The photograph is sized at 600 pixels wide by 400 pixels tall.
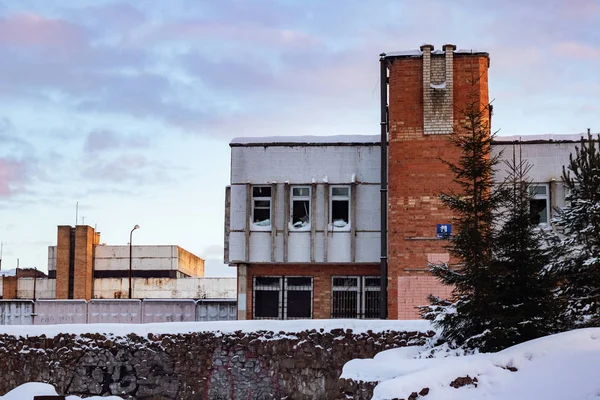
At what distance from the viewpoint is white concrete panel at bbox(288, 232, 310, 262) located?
32125 millimetres

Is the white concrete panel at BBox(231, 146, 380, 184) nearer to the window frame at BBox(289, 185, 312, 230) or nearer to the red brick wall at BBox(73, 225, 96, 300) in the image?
the window frame at BBox(289, 185, 312, 230)

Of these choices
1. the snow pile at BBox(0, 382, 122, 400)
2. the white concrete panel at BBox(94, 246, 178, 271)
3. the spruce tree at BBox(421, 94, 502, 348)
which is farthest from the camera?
the white concrete panel at BBox(94, 246, 178, 271)

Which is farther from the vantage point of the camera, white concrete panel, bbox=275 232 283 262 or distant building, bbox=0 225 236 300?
distant building, bbox=0 225 236 300

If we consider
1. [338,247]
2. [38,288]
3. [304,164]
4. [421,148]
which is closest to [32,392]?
[338,247]

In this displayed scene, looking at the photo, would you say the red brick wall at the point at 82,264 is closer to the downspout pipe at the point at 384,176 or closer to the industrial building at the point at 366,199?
the industrial building at the point at 366,199

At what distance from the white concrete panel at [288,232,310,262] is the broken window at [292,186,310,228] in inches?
20.1

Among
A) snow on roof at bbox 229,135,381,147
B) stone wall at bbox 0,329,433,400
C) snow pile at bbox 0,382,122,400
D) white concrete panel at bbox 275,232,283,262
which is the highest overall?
snow on roof at bbox 229,135,381,147

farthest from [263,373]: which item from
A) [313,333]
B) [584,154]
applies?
[584,154]

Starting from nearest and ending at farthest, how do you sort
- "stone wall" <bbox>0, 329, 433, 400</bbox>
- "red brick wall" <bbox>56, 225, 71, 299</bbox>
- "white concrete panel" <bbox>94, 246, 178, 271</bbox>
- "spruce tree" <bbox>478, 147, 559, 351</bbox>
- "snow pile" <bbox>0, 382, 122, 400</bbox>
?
"spruce tree" <bbox>478, 147, 559, 351</bbox>
"stone wall" <bbox>0, 329, 433, 400</bbox>
"snow pile" <bbox>0, 382, 122, 400</bbox>
"red brick wall" <bbox>56, 225, 71, 299</bbox>
"white concrete panel" <bbox>94, 246, 178, 271</bbox>

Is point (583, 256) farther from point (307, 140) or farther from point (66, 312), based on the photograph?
point (66, 312)

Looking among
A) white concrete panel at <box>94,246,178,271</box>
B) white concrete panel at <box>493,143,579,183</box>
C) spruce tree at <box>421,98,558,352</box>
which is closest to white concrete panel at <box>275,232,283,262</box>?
white concrete panel at <box>493,143,579,183</box>

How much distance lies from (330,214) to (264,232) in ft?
7.80

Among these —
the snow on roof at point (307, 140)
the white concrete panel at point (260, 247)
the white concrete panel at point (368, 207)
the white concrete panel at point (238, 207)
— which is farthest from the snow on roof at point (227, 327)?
the snow on roof at point (307, 140)

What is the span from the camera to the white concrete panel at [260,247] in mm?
32250
